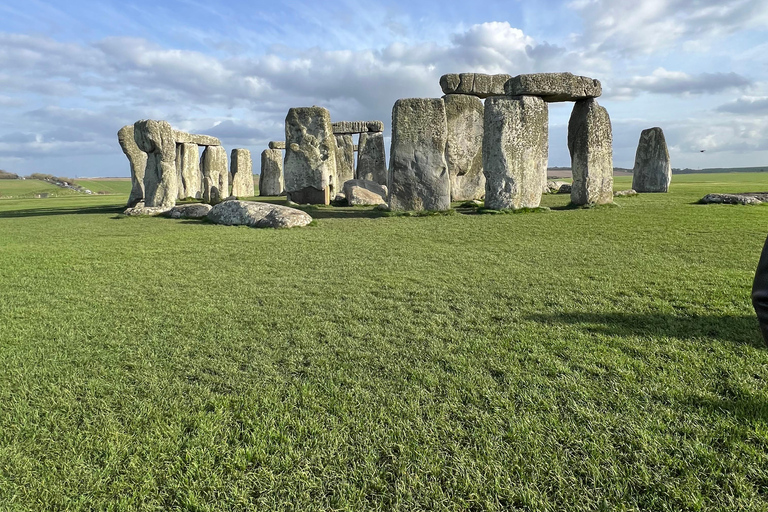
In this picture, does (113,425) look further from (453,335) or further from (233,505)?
(453,335)

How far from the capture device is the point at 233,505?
1.55 metres

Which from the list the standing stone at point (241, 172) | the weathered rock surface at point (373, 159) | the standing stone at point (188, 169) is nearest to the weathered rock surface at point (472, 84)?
the weathered rock surface at point (373, 159)

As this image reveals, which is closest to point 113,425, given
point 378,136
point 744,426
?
point 744,426

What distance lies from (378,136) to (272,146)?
5918 millimetres

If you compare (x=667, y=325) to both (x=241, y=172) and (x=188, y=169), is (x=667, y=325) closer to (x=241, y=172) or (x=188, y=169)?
(x=188, y=169)

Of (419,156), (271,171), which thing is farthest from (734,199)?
(271,171)

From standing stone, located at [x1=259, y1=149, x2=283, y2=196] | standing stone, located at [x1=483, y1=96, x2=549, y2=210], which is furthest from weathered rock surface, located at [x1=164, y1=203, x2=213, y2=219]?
standing stone, located at [x1=259, y1=149, x2=283, y2=196]

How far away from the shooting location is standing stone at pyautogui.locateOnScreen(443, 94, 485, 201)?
44.3ft

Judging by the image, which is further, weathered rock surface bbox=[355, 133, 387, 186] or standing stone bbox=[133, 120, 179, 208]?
weathered rock surface bbox=[355, 133, 387, 186]

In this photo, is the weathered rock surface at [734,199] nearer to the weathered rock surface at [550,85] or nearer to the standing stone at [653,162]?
the weathered rock surface at [550,85]

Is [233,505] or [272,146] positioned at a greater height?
[272,146]

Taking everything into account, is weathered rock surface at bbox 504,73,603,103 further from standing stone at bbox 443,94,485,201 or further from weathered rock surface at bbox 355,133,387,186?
weathered rock surface at bbox 355,133,387,186

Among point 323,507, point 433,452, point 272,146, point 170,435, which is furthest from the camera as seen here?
point 272,146

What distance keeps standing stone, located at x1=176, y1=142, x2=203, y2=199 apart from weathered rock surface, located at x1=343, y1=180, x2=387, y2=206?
29.2 ft
